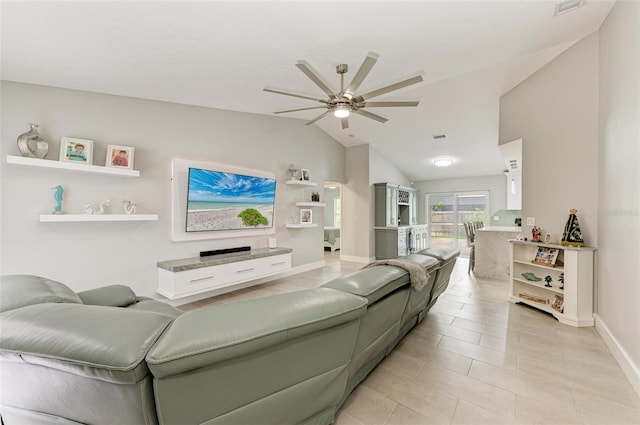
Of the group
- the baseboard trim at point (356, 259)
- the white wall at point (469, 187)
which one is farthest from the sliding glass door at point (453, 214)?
the baseboard trim at point (356, 259)

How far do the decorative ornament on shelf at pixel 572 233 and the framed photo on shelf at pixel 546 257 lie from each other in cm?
22

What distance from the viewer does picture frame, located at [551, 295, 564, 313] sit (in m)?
2.99

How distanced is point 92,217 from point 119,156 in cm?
76

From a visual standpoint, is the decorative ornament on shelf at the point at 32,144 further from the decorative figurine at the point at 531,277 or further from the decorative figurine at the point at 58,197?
the decorative figurine at the point at 531,277

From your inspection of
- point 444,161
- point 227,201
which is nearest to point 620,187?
point 227,201

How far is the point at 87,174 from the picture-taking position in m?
2.88

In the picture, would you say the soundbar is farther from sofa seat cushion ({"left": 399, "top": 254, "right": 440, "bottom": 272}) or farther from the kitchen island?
the kitchen island

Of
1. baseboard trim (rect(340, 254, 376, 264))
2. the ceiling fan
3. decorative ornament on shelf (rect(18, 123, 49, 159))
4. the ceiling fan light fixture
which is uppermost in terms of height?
the ceiling fan

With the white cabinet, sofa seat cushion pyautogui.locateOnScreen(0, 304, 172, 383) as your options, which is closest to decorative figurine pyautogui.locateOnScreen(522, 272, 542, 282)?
the white cabinet

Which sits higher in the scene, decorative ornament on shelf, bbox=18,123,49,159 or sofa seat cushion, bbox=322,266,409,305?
decorative ornament on shelf, bbox=18,123,49,159

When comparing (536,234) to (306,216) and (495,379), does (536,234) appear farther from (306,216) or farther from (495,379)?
(306,216)

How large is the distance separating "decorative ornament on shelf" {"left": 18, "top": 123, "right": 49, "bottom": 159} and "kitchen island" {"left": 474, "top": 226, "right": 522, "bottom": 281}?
6.51 meters

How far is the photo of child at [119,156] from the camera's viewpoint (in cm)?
294

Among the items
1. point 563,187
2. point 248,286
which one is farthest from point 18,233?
point 563,187
